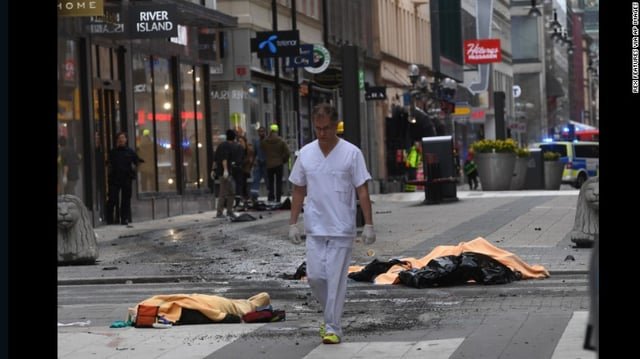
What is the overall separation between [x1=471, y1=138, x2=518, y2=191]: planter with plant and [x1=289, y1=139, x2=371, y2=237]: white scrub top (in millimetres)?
28900

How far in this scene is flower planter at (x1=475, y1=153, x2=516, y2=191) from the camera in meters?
39.5

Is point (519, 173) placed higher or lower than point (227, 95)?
lower

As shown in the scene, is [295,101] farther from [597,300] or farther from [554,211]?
[597,300]

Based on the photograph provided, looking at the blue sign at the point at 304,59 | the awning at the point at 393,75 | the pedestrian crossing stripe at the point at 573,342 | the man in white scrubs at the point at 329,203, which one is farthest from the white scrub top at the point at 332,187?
the awning at the point at 393,75

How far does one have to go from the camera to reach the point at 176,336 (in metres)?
11.2

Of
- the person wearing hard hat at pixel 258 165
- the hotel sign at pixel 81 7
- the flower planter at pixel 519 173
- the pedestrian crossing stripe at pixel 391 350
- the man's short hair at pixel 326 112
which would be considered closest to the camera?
the pedestrian crossing stripe at pixel 391 350

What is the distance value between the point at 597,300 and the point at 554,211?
21.6 m

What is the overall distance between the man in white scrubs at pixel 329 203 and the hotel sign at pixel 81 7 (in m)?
12.8

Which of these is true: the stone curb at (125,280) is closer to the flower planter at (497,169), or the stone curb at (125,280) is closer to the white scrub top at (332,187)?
the white scrub top at (332,187)

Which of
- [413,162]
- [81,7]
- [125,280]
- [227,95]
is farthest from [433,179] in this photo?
[413,162]

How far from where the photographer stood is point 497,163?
39.5 m

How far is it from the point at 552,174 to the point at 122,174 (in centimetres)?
1928

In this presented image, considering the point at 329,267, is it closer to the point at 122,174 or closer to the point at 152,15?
the point at 152,15

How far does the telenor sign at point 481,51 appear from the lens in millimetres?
69375
